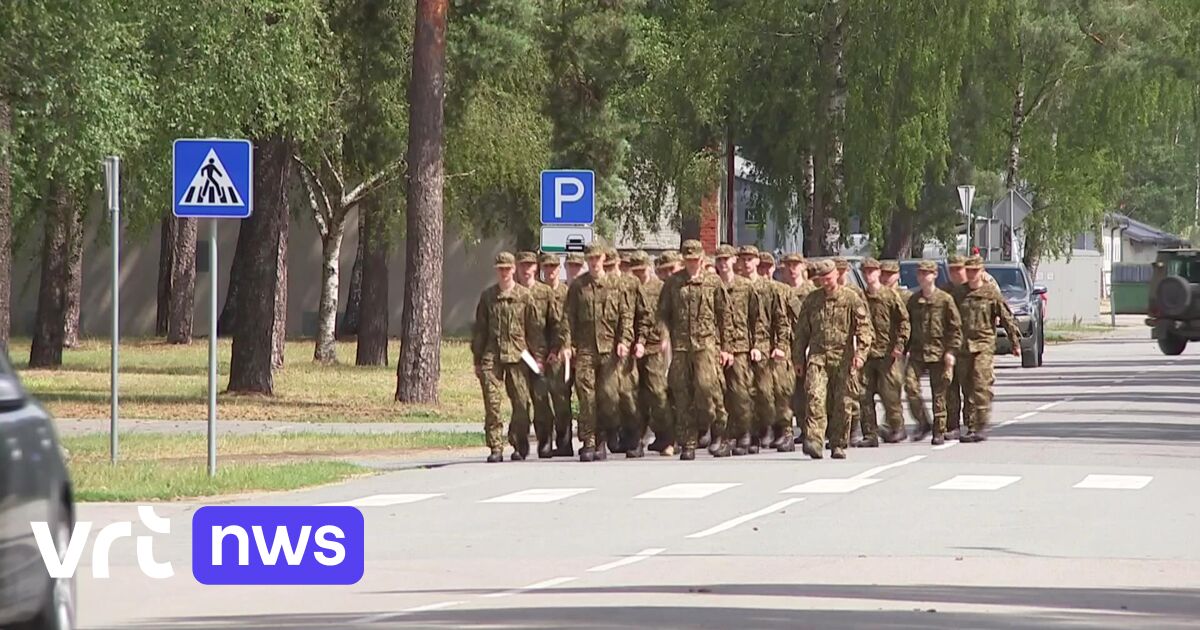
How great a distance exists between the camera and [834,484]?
66.3ft

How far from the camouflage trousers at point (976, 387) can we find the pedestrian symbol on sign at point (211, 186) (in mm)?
8338

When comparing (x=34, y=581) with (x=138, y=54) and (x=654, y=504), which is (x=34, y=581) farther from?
(x=138, y=54)

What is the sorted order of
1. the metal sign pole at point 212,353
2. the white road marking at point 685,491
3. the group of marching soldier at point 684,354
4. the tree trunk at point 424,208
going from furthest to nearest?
the tree trunk at point 424,208 < the group of marching soldier at point 684,354 < the metal sign pole at point 212,353 < the white road marking at point 685,491

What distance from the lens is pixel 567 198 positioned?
87.5ft

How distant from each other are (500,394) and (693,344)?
1941 millimetres

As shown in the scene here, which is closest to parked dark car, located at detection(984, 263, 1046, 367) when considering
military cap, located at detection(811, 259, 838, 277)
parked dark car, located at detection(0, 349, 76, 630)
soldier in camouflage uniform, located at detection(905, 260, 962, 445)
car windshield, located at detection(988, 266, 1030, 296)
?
car windshield, located at detection(988, 266, 1030, 296)

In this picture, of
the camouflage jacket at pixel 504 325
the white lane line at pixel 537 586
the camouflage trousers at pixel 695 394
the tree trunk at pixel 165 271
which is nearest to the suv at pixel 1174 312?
the tree trunk at pixel 165 271

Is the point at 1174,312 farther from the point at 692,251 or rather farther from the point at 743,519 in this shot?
the point at 743,519

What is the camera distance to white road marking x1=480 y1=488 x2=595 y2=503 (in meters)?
19.0

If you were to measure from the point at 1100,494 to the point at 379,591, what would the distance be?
7.79 meters

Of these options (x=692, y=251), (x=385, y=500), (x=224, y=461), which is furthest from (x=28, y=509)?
(x=692, y=251)

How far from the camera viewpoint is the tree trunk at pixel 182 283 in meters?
56.9

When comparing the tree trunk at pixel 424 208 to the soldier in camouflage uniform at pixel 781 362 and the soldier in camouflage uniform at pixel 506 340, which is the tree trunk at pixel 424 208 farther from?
the soldier in camouflage uniform at pixel 506 340

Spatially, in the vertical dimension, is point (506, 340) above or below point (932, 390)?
above
